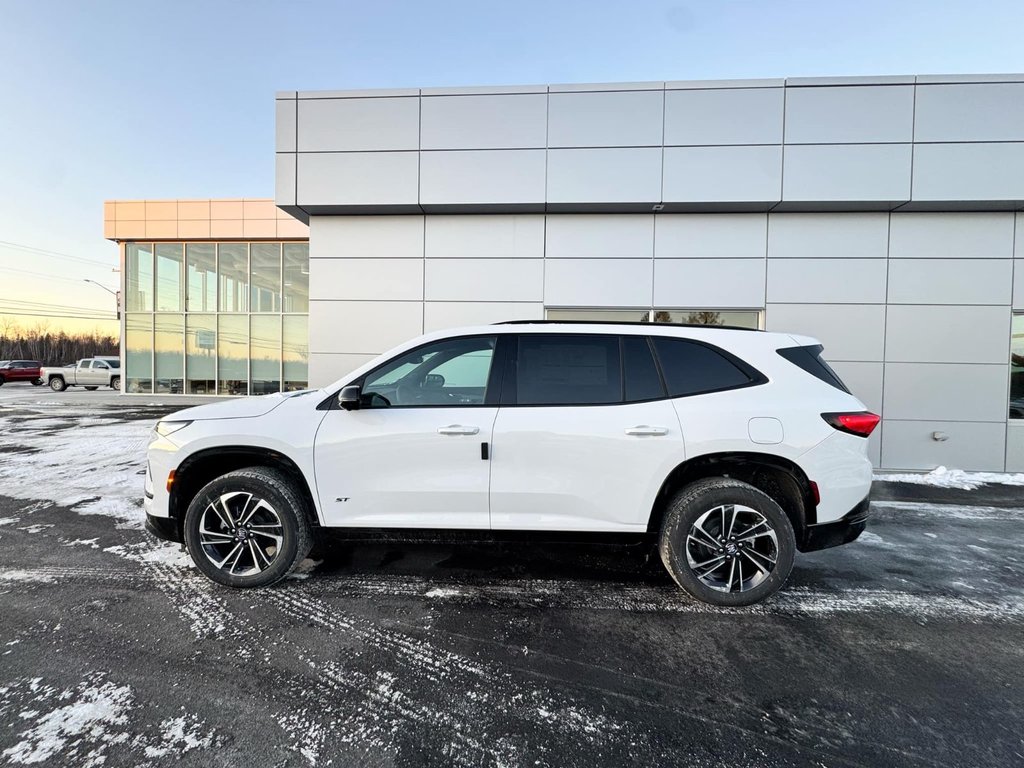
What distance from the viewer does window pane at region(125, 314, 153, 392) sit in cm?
1922

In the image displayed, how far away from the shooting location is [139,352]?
19297mm

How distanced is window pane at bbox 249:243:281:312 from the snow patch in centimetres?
1962

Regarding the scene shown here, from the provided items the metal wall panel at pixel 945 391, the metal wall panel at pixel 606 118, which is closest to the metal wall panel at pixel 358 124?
the metal wall panel at pixel 606 118

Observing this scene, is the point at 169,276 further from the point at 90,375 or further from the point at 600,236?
the point at 600,236

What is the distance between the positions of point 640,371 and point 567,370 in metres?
0.51

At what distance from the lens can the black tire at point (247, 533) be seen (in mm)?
3203

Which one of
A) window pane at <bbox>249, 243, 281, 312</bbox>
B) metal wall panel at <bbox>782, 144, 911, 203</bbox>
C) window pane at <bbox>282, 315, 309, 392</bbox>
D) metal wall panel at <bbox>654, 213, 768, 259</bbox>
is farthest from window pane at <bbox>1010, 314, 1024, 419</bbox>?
window pane at <bbox>249, 243, 281, 312</bbox>

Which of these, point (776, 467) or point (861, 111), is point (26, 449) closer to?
point (776, 467)

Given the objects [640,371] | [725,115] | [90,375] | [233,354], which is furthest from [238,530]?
[90,375]

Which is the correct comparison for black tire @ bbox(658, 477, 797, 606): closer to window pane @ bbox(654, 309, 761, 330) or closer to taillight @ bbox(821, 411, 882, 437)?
taillight @ bbox(821, 411, 882, 437)

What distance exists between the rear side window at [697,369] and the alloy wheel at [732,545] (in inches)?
32.2

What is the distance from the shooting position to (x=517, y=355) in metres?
3.32

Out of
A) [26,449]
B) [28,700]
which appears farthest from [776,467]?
[26,449]

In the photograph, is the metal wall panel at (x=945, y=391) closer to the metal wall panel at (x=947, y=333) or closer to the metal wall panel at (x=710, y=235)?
the metal wall panel at (x=947, y=333)
